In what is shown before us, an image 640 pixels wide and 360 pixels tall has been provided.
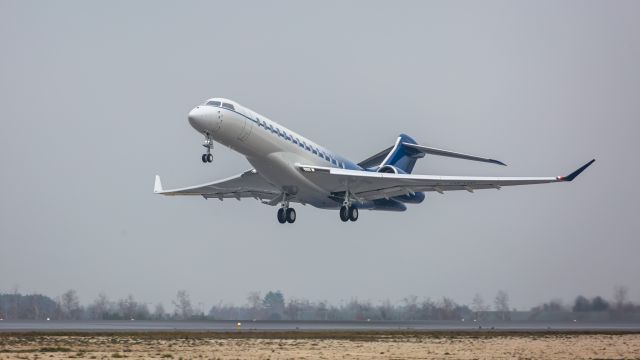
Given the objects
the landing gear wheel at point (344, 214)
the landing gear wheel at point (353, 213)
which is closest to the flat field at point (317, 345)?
the landing gear wheel at point (344, 214)

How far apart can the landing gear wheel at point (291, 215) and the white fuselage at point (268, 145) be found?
0.71 metres

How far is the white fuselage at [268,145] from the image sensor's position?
44531mm

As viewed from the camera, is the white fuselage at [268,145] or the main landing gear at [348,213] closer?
the white fuselage at [268,145]

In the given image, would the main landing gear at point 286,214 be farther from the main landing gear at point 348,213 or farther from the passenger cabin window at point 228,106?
the passenger cabin window at point 228,106

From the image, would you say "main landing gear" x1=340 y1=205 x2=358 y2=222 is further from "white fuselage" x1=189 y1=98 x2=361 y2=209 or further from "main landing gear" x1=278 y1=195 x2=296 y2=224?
"main landing gear" x1=278 y1=195 x2=296 y2=224

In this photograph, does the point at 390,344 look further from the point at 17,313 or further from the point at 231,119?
the point at 17,313

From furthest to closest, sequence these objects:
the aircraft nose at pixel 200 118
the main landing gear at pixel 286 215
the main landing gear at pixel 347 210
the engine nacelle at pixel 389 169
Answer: the engine nacelle at pixel 389 169 → the main landing gear at pixel 286 215 → the main landing gear at pixel 347 210 → the aircraft nose at pixel 200 118

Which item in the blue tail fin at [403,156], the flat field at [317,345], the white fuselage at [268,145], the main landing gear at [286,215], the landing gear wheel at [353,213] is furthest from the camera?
the blue tail fin at [403,156]

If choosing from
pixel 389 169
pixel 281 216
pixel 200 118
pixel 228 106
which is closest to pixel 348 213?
pixel 281 216

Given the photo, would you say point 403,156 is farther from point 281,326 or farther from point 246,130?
point 246,130

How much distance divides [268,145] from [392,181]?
309 inches

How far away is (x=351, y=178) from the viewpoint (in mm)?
50906

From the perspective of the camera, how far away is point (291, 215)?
5369 centimetres

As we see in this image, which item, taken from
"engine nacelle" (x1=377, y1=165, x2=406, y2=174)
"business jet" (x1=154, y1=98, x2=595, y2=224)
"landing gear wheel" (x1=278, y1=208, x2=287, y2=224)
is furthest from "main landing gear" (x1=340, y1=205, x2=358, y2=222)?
"engine nacelle" (x1=377, y1=165, x2=406, y2=174)
